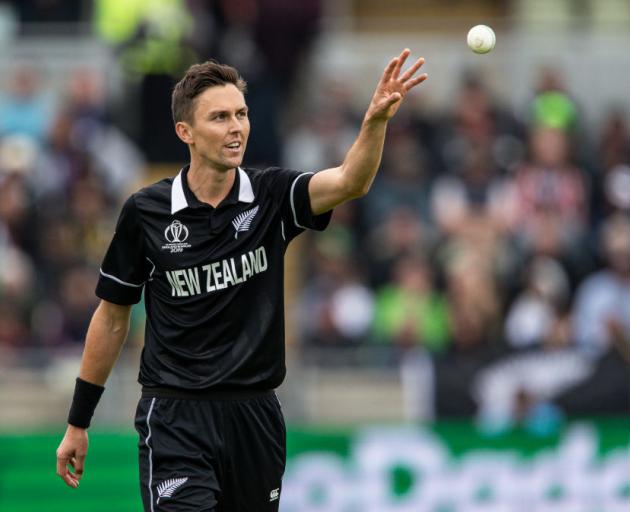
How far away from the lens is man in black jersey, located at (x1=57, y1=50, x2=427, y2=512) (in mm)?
6672

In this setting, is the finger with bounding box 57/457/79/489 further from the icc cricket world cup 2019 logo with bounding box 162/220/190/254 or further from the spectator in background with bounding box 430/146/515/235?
the spectator in background with bounding box 430/146/515/235

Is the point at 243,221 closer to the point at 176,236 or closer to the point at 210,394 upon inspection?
the point at 176,236

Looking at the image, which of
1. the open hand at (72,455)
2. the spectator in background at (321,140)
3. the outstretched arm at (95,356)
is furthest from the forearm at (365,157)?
the spectator in background at (321,140)

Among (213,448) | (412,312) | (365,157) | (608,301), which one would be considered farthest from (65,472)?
(608,301)

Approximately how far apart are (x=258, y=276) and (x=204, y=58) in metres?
7.90

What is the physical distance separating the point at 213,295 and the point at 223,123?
0.77 m

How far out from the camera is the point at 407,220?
47.4ft

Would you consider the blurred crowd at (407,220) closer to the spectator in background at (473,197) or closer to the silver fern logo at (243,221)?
the spectator in background at (473,197)

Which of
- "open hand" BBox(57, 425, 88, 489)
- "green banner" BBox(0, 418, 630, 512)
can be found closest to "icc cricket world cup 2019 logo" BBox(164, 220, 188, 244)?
"open hand" BBox(57, 425, 88, 489)

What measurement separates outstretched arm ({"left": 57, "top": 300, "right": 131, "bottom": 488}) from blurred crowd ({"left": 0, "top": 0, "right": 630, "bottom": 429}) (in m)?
5.72

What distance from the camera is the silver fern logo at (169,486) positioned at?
6586 mm

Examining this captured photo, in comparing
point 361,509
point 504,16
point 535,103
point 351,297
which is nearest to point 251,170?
point 361,509

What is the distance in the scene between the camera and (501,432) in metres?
12.0

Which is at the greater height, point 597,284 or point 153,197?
point 153,197
